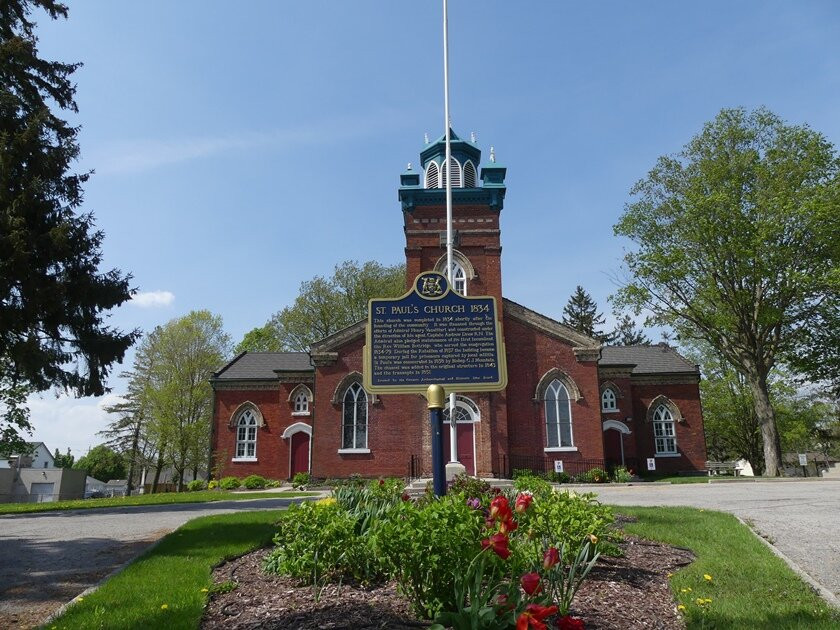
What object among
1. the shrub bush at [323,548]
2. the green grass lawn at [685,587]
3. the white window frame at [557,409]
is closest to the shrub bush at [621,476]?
the white window frame at [557,409]

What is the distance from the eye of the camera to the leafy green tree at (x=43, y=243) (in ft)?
51.4

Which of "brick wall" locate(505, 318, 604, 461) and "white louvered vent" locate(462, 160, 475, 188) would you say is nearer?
"brick wall" locate(505, 318, 604, 461)

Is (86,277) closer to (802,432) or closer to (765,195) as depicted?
(765,195)

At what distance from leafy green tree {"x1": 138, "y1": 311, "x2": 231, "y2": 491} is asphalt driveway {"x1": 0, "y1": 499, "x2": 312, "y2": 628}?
2455 centimetres

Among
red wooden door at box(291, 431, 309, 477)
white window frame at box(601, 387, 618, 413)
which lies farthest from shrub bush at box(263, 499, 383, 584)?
white window frame at box(601, 387, 618, 413)

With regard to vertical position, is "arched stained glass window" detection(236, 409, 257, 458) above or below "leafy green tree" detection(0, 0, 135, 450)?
below

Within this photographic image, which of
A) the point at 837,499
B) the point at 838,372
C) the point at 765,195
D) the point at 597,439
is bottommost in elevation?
the point at 837,499

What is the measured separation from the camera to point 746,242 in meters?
27.5

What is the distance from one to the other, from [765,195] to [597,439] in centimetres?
1389

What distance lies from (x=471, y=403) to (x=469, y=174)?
1202 centimetres

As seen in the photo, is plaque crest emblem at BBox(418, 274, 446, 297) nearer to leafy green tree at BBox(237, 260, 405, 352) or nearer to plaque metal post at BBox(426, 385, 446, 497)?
plaque metal post at BBox(426, 385, 446, 497)

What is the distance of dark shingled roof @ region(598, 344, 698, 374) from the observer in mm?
33938

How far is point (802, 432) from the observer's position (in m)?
45.8

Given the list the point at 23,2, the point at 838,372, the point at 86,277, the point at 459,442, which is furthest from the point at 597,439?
the point at 23,2
